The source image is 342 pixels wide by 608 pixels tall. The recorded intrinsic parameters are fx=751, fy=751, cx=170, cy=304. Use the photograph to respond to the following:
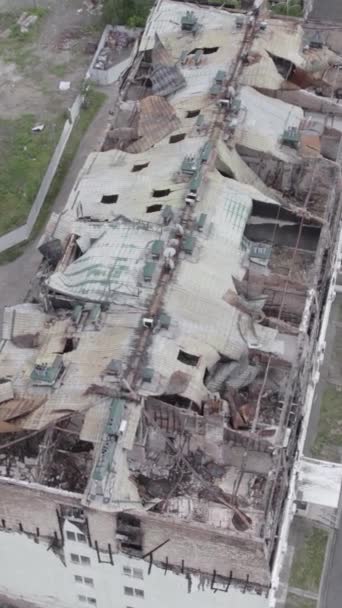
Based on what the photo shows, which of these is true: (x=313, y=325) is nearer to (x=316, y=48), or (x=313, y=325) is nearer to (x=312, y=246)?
(x=312, y=246)

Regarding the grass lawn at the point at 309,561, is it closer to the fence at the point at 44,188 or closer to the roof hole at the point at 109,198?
the roof hole at the point at 109,198

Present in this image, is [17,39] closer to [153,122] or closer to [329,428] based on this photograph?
[153,122]

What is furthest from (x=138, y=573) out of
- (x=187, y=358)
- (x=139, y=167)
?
(x=139, y=167)

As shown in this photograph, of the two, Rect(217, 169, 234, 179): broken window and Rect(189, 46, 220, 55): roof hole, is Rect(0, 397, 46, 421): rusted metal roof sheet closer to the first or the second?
Rect(217, 169, 234, 179): broken window

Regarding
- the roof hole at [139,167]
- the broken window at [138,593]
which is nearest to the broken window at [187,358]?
the broken window at [138,593]

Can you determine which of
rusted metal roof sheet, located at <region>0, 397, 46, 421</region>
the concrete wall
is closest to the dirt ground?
rusted metal roof sheet, located at <region>0, 397, 46, 421</region>

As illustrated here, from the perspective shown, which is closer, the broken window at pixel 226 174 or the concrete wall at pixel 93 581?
the concrete wall at pixel 93 581
